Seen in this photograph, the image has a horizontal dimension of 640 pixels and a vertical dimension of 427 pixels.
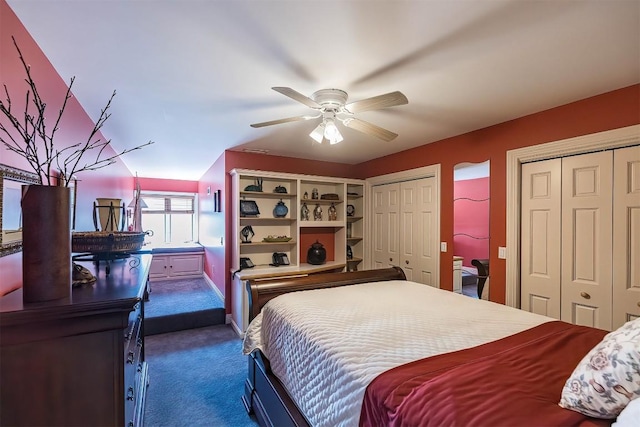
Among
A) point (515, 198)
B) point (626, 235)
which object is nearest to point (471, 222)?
point (515, 198)

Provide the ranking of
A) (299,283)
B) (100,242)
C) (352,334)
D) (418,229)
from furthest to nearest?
(418,229) → (299,283) → (352,334) → (100,242)

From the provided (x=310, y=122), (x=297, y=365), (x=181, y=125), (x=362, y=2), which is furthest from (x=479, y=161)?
(x=181, y=125)

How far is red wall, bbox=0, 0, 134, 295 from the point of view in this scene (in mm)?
1155

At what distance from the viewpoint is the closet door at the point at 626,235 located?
2.06 m

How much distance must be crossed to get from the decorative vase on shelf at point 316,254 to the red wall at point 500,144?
5.26ft

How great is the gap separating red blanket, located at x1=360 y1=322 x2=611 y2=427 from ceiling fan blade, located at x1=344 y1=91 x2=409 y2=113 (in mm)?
1408

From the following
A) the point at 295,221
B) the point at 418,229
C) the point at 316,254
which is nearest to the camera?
the point at 418,229

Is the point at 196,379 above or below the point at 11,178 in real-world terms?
below

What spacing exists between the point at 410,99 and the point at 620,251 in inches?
77.0

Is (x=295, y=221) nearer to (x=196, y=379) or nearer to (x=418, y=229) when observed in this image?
(x=418, y=229)

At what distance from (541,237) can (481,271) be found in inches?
29.9

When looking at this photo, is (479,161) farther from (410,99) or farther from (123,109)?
(123,109)

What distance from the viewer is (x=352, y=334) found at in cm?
155

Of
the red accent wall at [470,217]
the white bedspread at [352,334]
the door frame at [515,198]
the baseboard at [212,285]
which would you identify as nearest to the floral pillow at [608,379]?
the white bedspread at [352,334]
